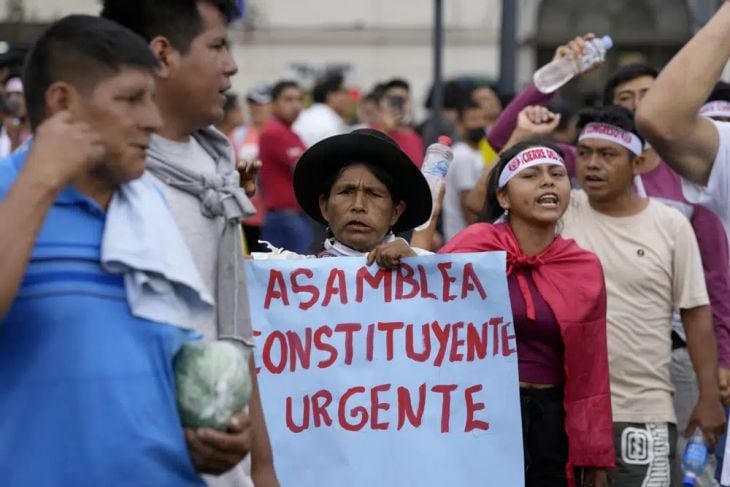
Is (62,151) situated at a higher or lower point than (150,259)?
higher

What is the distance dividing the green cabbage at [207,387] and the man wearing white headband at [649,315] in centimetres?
394

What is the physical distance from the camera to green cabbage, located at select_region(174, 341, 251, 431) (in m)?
3.59

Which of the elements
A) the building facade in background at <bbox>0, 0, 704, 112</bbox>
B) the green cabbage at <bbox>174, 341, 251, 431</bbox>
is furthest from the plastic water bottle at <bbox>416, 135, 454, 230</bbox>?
the building facade in background at <bbox>0, 0, 704, 112</bbox>

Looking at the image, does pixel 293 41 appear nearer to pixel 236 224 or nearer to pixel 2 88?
pixel 2 88

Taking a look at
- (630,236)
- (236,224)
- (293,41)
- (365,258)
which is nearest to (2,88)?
(630,236)

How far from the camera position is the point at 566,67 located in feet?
27.2

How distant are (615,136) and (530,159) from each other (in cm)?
121

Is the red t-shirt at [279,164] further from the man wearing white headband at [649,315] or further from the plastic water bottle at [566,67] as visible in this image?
the man wearing white headband at [649,315]

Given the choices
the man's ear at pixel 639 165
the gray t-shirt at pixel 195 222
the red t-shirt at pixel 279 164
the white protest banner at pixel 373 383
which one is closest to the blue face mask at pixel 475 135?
the red t-shirt at pixel 279 164

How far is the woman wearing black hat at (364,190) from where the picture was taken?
620 cm

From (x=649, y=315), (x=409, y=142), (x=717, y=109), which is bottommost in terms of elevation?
(x=649, y=315)

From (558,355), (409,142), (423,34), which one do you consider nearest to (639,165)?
(558,355)

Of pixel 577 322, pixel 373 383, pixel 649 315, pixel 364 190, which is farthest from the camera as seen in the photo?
pixel 649 315

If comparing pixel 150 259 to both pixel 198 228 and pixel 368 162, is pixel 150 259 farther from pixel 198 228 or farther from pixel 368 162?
pixel 368 162
